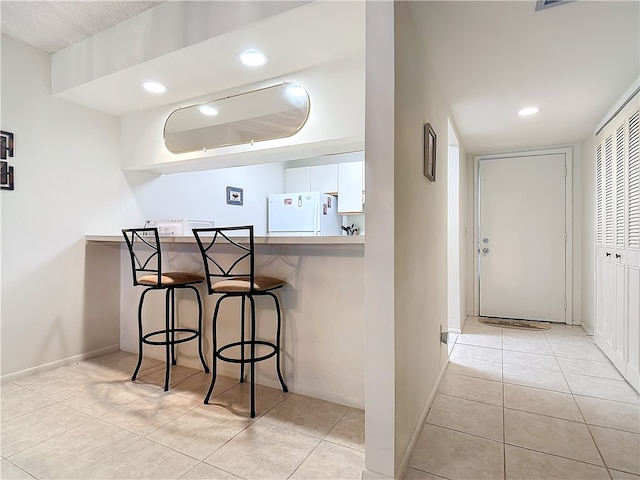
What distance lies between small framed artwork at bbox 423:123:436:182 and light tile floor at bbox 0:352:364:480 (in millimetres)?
1455

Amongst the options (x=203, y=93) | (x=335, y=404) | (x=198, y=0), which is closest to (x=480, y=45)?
(x=198, y=0)

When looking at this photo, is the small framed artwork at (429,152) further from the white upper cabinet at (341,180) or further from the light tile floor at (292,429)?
the white upper cabinet at (341,180)

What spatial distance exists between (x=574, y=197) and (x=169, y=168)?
4433 millimetres

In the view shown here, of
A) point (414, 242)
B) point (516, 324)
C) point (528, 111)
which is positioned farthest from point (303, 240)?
point (516, 324)

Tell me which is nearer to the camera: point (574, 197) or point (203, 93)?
point (203, 93)

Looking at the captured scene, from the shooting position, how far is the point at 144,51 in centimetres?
229

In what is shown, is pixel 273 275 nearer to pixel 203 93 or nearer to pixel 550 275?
pixel 203 93

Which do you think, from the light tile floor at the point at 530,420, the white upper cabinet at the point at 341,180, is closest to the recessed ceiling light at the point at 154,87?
the white upper cabinet at the point at 341,180

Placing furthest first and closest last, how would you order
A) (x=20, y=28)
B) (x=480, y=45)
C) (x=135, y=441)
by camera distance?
(x=20, y=28) → (x=480, y=45) → (x=135, y=441)

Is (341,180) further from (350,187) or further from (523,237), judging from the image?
(523,237)

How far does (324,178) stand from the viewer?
5.15 m

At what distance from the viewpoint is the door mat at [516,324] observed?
3.86 meters

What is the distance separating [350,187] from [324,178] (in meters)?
0.45

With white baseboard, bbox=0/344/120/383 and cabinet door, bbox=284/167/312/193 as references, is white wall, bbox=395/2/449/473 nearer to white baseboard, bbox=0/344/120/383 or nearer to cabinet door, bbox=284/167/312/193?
white baseboard, bbox=0/344/120/383
